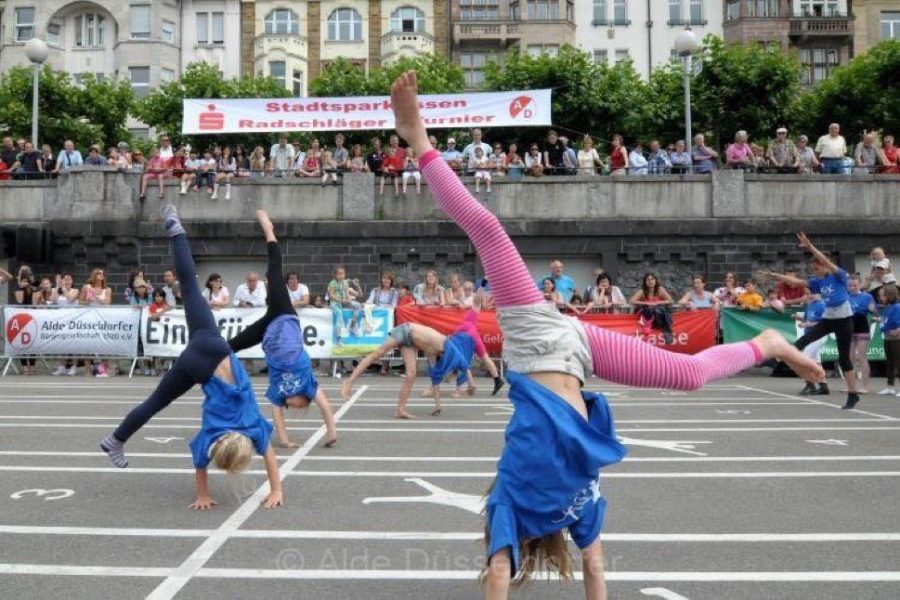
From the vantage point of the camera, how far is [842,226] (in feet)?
78.5

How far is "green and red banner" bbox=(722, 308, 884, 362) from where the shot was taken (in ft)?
60.7

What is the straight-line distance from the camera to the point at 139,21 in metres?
55.5

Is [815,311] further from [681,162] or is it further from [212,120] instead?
[212,120]

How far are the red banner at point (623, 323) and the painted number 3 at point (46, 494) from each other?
11.9 m

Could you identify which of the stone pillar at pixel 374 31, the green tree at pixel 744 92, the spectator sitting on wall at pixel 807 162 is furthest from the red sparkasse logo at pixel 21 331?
the stone pillar at pixel 374 31

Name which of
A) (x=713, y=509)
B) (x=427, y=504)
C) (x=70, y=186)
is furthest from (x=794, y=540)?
(x=70, y=186)

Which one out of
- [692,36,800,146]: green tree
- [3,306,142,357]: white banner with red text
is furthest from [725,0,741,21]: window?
[3,306,142,357]: white banner with red text

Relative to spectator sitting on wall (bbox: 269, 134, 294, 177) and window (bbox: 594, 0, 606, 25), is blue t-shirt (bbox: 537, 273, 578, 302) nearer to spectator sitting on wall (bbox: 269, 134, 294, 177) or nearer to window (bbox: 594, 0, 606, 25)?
spectator sitting on wall (bbox: 269, 134, 294, 177)

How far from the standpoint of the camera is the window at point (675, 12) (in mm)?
55750

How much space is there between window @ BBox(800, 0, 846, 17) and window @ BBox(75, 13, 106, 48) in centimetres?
4288

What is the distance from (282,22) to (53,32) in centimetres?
1413

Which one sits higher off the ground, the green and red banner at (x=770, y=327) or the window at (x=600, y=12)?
the window at (x=600, y=12)

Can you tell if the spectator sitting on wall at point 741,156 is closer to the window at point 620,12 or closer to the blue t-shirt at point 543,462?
the blue t-shirt at point 543,462

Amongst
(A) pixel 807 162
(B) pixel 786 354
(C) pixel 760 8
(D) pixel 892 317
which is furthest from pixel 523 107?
(C) pixel 760 8
